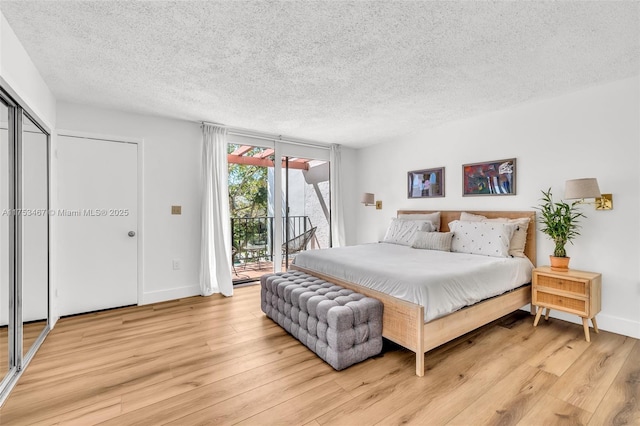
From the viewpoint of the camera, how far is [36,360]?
2316 mm

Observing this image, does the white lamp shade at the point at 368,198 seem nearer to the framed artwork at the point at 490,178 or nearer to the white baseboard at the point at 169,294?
the framed artwork at the point at 490,178

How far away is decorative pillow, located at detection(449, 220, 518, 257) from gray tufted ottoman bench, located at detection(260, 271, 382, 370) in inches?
62.5

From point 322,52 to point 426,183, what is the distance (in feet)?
9.41

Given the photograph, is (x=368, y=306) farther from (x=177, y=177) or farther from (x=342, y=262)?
(x=177, y=177)

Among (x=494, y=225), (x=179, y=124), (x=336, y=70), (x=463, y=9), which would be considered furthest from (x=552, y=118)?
(x=179, y=124)

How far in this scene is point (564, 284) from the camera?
Answer: 9.05ft

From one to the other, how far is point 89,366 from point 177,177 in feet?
7.78

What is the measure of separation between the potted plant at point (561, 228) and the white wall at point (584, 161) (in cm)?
9

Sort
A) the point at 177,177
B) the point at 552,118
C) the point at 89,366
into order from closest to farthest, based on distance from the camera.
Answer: the point at 89,366, the point at 552,118, the point at 177,177

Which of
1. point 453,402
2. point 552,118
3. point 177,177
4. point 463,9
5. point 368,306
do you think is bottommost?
point 453,402

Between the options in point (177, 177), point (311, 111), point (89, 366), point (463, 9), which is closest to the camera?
point (463, 9)

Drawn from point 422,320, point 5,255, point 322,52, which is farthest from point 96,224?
point 422,320

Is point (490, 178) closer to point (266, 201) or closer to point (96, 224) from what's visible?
point (266, 201)

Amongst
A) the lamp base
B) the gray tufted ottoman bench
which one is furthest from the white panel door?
the lamp base
